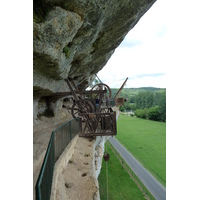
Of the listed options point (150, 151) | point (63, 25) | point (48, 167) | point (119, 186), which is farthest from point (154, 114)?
point (48, 167)

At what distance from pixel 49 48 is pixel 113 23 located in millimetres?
4576

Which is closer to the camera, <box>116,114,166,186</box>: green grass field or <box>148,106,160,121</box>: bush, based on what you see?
<box>116,114,166,186</box>: green grass field

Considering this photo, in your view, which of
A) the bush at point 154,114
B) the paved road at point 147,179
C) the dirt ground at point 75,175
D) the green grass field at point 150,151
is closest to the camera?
the dirt ground at point 75,175

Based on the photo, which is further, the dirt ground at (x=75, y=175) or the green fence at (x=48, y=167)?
the dirt ground at (x=75, y=175)

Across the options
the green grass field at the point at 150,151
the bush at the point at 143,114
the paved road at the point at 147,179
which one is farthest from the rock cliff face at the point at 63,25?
the bush at the point at 143,114

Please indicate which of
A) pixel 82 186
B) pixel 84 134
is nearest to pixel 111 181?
pixel 84 134

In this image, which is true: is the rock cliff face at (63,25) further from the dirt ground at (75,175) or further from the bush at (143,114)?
the bush at (143,114)

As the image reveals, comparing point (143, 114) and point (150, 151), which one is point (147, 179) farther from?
point (143, 114)

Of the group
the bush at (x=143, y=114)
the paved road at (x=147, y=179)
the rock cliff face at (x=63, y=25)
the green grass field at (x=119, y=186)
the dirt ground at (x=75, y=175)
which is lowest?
the paved road at (x=147, y=179)

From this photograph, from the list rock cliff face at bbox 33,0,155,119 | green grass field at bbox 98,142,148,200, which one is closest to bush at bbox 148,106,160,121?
green grass field at bbox 98,142,148,200

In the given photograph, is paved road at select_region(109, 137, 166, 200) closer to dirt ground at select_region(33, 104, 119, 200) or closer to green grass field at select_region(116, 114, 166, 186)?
green grass field at select_region(116, 114, 166, 186)

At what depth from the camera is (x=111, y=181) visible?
1864 cm

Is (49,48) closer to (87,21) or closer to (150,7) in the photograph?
(87,21)

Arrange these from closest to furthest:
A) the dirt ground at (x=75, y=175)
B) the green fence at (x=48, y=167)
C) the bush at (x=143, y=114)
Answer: the green fence at (x=48, y=167), the dirt ground at (x=75, y=175), the bush at (x=143, y=114)
